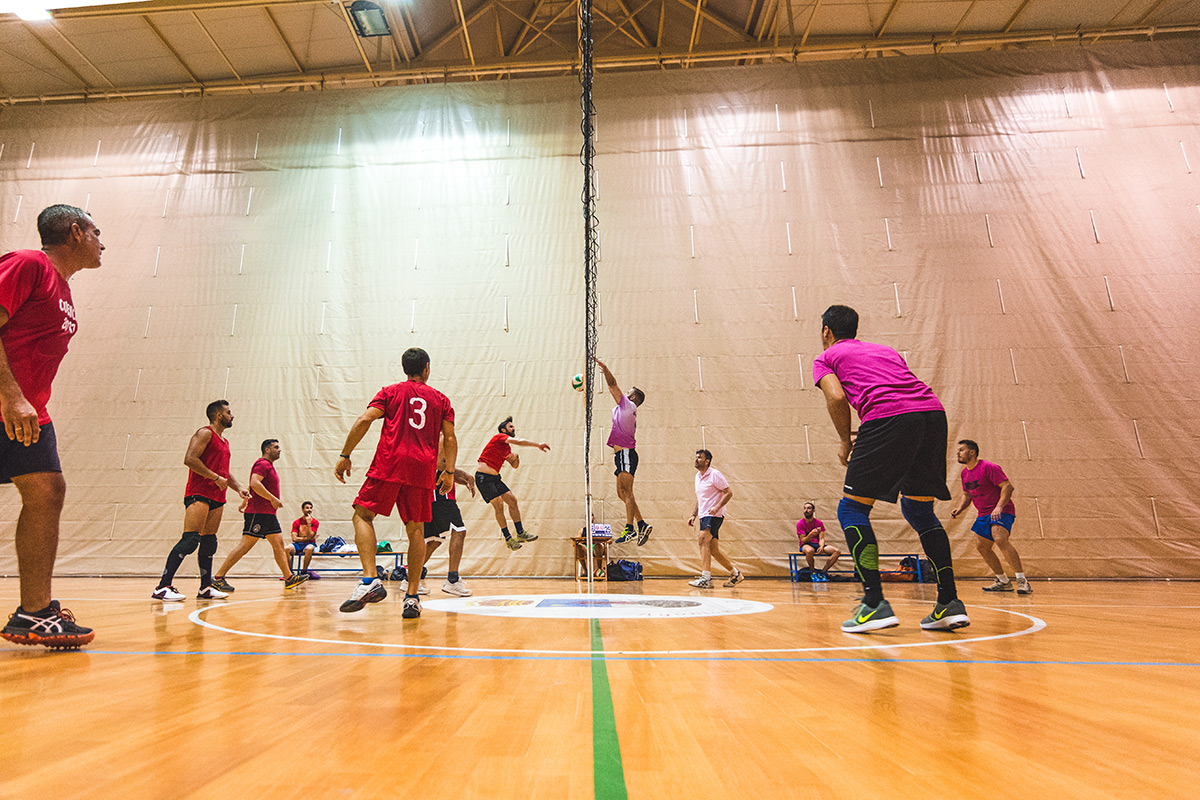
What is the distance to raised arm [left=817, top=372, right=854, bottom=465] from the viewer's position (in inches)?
126

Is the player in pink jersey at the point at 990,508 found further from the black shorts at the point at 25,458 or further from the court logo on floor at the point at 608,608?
the black shorts at the point at 25,458

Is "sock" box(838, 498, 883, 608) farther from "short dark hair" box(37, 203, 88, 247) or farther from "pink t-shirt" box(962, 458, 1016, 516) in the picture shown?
"pink t-shirt" box(962, 458, 1016, 516)

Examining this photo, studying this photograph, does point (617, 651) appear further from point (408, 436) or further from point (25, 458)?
point (25, 458)

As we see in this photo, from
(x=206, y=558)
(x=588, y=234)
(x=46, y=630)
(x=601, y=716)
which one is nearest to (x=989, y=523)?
(x=588, y=234)

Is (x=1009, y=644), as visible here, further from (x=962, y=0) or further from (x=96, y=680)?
(x=962, y=0)

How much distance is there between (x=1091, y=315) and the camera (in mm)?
9664

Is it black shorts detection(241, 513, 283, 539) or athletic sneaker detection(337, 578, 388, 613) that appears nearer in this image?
athletic sneaker detection(337, 578, 388, 613)

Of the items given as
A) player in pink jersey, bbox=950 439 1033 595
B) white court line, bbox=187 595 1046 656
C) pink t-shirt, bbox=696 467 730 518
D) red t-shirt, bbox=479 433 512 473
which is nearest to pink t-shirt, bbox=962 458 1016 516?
player in pink jersey, bbox=950 439 1033 595

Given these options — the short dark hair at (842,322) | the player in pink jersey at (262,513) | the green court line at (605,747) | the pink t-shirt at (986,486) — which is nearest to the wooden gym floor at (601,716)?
Result: the green court line at (605,747)

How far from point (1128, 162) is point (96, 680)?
1443 cm

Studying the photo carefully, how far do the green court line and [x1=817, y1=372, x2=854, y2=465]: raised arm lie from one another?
1980 mm

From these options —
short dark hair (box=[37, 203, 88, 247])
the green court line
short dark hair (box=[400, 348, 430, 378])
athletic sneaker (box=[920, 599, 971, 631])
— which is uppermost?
short dark hair (box=[37, 203, 88, 247])

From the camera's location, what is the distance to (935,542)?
3195 millimetres

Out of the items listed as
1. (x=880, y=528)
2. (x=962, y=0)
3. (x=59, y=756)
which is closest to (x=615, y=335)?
(x=880, y=528)
